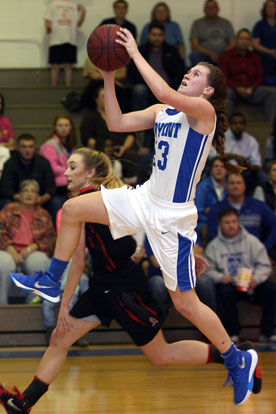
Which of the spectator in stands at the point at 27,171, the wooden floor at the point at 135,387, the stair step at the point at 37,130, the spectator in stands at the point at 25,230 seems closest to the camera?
the wooden floor at the point at 135,387

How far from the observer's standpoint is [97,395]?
5.36 meters

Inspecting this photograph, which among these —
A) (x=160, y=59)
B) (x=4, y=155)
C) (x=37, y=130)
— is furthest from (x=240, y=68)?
(x=4, y=155)

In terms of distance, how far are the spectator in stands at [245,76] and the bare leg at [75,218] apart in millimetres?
6467

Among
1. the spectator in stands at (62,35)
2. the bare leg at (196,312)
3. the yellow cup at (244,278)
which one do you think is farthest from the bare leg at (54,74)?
the bare leg at (196,312)

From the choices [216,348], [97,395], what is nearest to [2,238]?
[97,395]

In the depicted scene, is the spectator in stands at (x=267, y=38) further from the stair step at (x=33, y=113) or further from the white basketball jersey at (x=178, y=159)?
the white basketball jersey at (x=178, y=159)

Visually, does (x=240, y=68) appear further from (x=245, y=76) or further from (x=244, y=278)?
(x=244, y=278)

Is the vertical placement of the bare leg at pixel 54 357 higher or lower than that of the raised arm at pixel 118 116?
lower

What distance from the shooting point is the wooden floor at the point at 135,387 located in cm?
498

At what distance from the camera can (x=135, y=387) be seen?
18.5 feet

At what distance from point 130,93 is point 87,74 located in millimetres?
707

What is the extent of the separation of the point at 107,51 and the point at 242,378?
6.88 ft

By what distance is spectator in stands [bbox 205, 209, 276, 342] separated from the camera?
709 centimetres

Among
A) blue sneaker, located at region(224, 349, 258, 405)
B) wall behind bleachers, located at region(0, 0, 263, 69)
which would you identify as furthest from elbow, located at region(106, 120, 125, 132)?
wall behind bleachers, located at region(0, 0, 263, 69)
